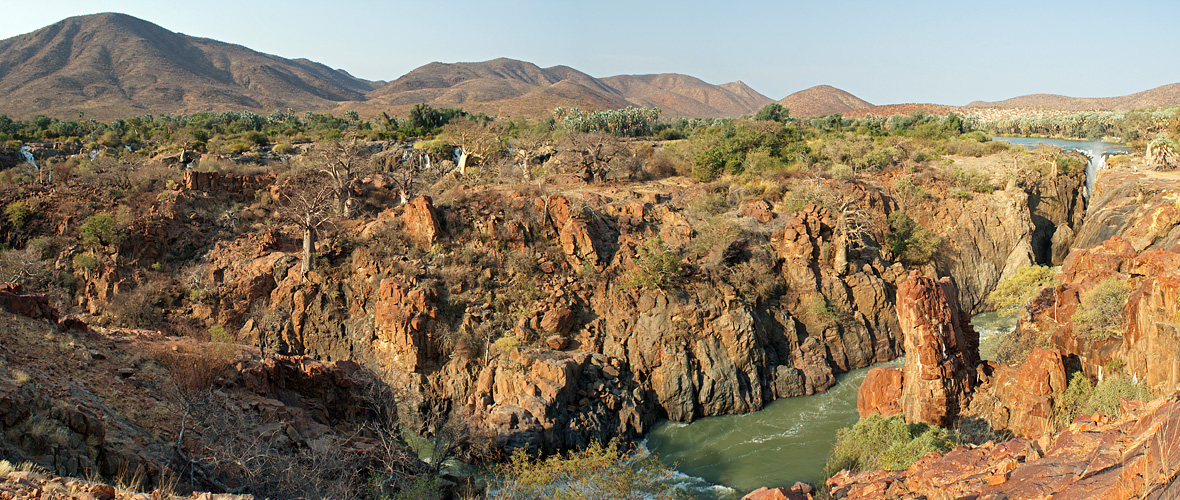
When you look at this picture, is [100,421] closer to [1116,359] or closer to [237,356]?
[237,356]

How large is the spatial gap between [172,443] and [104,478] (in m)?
1.36

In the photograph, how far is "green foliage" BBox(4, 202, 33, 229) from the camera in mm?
21703

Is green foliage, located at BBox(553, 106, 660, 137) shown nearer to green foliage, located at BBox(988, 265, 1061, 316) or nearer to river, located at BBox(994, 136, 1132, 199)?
river, located at BBox(994, 136, 1132, 199)

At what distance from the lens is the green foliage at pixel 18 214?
2170cm

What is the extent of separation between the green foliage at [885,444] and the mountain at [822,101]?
302 ft

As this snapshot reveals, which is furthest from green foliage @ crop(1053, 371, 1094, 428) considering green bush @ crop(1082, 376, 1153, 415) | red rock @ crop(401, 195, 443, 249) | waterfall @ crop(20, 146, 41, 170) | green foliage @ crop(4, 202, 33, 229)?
waterfall @ crop(20, 146, 41, 170)

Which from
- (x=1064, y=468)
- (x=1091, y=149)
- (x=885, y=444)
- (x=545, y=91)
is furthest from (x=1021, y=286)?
(x=545, y=91)

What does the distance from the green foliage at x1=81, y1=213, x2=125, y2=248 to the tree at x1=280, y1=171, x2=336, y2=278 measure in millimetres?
5176

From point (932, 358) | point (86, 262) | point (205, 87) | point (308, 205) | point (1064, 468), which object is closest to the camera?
point (1064, 468)

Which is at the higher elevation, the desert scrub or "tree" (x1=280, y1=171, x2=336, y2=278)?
"tree" (x1=280, y1=171, x2=336, y2=278)

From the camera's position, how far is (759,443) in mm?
16812

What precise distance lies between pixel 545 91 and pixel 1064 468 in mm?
101916

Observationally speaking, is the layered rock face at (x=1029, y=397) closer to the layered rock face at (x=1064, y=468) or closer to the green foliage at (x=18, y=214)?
the layered rock face at (x=1064, y=468)

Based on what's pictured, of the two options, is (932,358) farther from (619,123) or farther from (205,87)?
(205,87)
